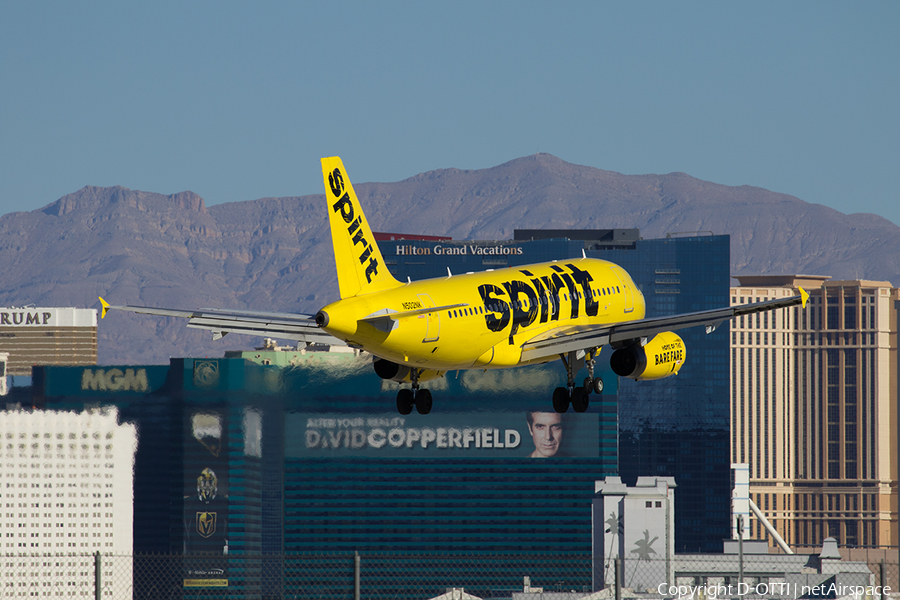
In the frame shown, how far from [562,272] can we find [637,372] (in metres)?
5.73

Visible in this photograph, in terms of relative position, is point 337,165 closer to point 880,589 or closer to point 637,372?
point 637,372

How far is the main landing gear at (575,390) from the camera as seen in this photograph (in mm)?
58688

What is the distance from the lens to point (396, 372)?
2240 inches

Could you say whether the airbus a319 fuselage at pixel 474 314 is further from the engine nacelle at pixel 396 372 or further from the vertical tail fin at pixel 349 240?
the engine nacelle at pixel 396 372

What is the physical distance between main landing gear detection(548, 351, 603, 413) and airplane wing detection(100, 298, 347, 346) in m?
10.4

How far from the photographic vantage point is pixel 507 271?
195 feet

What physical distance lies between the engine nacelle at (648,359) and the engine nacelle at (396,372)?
8330 millimetres

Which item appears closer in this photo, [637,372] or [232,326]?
[232,326]

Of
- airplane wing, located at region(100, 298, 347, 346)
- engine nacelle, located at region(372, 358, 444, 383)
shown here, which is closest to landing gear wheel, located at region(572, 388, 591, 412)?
engine nacelle, located at region(372, 358, 444, 383)

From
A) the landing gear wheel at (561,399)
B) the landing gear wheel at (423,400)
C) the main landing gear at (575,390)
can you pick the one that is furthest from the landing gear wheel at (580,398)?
the landing gear wheel at (423,400)

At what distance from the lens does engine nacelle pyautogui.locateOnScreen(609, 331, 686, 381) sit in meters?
61.6

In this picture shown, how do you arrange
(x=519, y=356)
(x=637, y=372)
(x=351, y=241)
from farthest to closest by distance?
(x=637, y=372), (x=519, y=356), (x=351, y=241)

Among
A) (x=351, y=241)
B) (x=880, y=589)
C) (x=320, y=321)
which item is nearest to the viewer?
(x=880, y=589)

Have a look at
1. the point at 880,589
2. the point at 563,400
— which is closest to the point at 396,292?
the point at 563,400
